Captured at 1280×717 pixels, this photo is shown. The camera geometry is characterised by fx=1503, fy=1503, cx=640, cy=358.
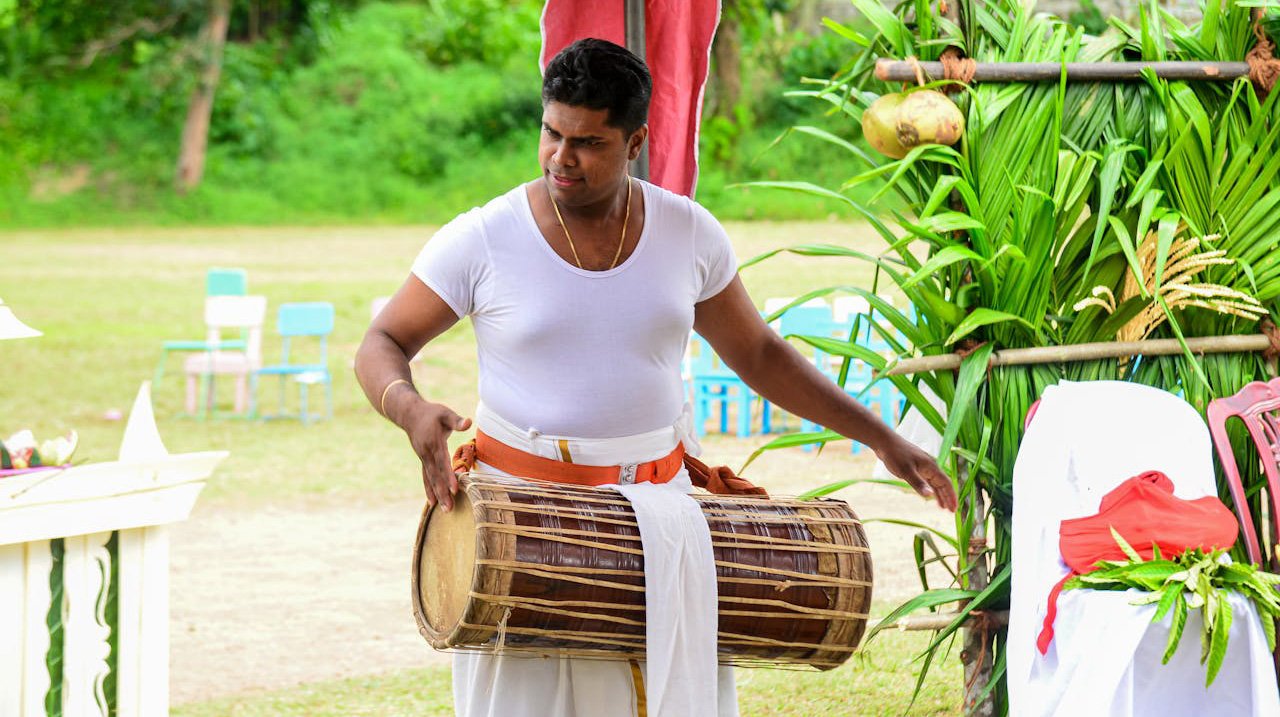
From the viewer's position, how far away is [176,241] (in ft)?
69.1

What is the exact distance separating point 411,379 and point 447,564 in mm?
368

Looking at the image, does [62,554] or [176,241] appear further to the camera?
[176,241]

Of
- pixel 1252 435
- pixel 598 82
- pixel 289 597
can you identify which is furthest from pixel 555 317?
pixel 289 597

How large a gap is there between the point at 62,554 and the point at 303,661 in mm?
2371

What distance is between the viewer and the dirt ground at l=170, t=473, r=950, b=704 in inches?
224

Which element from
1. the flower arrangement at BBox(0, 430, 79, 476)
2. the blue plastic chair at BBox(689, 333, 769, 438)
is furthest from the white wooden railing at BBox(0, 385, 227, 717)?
the blue plastic chair at BBox(689, 333, 769, 438)

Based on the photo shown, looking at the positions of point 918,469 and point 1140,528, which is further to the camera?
point 1140,528

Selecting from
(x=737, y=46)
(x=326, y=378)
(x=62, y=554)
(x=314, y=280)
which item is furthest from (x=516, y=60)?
(x=62, y=554)

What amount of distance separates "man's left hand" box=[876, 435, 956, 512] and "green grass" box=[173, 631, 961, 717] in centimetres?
169

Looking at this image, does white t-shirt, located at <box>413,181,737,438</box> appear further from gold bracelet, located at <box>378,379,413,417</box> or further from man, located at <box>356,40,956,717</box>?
gold bracelet, located at <box>378,379,413,417</box>

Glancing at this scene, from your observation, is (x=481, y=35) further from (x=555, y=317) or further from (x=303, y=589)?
(x=555, y=317)

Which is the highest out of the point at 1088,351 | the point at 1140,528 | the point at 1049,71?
the point at 1049,71

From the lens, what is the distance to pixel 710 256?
2.97 m

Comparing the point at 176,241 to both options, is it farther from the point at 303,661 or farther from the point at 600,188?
the point at 600,188
